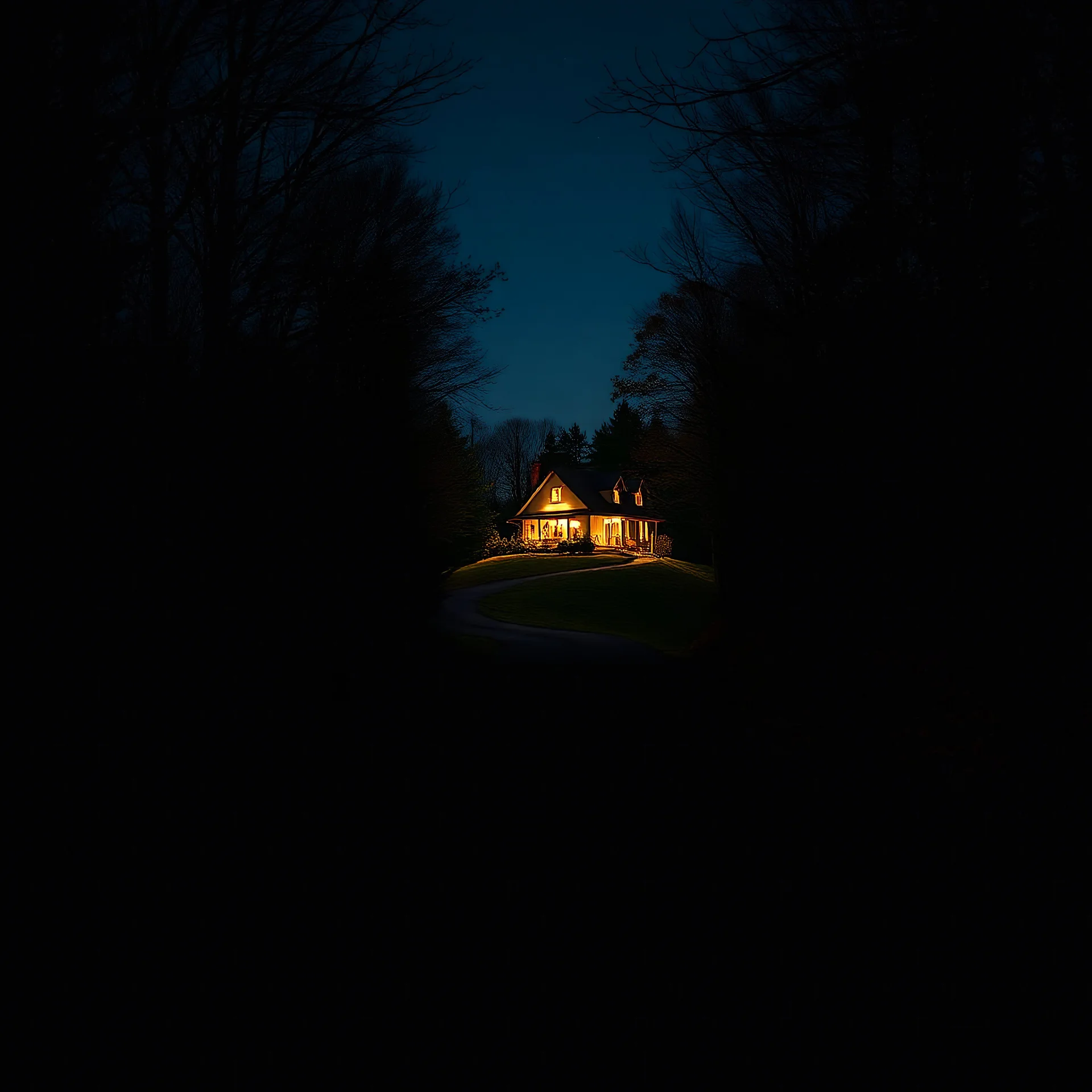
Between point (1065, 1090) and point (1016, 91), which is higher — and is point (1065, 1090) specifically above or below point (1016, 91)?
below

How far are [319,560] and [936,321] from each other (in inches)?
239

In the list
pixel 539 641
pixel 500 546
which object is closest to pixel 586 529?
pixel 500 546

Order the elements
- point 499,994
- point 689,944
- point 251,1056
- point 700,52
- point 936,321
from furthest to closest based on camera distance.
Result: point 936,321 < point 700,52 < point 689,944 < point 499,994 < point 251,1056

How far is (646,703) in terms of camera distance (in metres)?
8.71

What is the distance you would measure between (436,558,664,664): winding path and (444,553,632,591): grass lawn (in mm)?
7247

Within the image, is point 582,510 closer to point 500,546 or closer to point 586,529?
point 586,529

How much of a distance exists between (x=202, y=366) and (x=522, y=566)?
3228 cm

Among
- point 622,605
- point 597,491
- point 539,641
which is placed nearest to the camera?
point 539,641

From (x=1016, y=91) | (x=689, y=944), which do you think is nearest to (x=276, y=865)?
(x=689, y=944)

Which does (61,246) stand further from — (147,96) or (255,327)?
(255,327)

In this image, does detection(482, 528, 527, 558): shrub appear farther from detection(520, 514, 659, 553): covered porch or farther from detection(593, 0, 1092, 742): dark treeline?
detection(593, 0, 1092, 742): dark treeline

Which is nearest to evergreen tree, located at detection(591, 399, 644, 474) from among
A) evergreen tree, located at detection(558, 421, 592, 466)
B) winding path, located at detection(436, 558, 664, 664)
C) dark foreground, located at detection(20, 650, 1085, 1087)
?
evergreen tree, located at detection(558, 421, 592, 466)

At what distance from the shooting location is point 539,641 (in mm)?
17891

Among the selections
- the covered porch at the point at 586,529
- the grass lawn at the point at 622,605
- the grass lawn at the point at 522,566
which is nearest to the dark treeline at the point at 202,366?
the grass lawn at the point at 622,605
